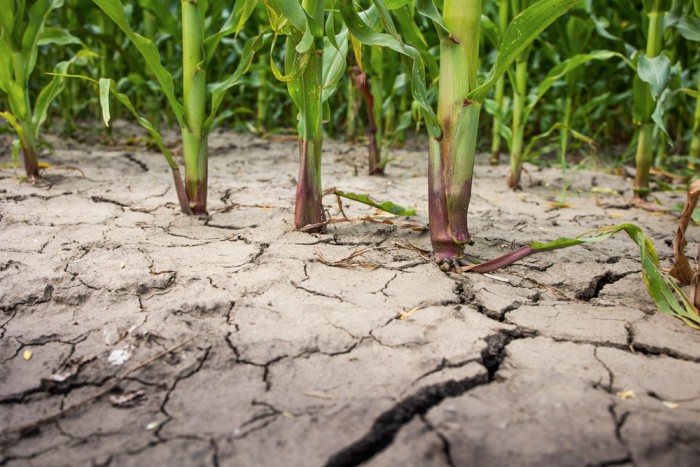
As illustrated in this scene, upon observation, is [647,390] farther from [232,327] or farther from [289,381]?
[232,327]

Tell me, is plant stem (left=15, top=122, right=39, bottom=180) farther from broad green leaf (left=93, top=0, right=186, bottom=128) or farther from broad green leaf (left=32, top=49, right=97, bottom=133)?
broad green leaf (left=93, top=0, right=186, bottom=128)

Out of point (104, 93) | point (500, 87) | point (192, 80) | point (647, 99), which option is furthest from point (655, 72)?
point (104, 93)

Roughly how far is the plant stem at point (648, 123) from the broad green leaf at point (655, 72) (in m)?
0.08

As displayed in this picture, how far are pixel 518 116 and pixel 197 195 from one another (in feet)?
5.42

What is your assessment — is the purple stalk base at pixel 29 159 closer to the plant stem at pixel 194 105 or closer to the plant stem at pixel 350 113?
the plant stem at pixel 194 105

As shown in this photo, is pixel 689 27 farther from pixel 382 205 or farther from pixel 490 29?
pixel 382 205

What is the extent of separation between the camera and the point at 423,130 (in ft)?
16.5

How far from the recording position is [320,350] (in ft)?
4.28

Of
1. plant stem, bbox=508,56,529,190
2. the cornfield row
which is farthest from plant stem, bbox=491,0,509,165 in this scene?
plant stem, bbox=508,56,529,190

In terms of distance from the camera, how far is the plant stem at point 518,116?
9.37 ft

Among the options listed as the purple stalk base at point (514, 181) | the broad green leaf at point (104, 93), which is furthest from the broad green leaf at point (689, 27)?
the broad green leaf at point (104, 93)

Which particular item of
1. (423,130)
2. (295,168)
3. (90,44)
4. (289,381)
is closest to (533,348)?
(289,381)

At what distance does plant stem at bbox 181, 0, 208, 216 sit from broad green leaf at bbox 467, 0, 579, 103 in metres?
1.02

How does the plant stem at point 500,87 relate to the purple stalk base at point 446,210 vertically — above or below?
above
